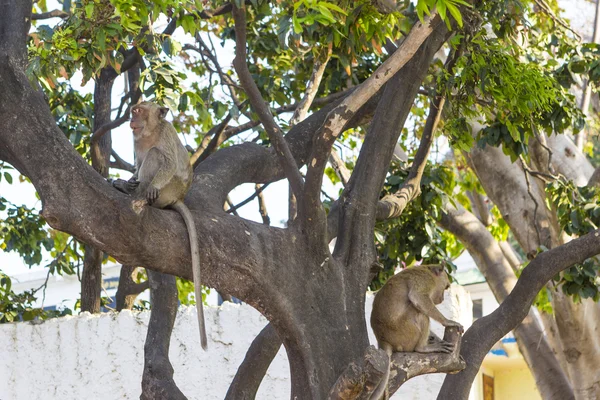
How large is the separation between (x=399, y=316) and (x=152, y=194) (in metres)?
1.62

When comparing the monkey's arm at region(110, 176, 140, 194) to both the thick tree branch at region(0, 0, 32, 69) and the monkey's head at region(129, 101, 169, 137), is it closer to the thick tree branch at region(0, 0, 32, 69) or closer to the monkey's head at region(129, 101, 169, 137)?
the monkey's head at region(129, 101, 169, 137)

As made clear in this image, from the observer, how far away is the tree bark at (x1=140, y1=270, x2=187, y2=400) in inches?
188

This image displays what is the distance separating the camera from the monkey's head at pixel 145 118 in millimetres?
5043

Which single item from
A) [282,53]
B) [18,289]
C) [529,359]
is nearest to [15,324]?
[282,53]

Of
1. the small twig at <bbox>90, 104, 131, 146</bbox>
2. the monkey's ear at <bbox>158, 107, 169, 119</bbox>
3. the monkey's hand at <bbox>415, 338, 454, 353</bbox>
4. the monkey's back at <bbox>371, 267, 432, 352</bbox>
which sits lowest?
the monkey's hand at <bbox>415, 338, 454, 353</bbox>

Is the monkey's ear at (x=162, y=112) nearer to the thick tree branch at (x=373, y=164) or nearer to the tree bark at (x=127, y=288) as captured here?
the thick tree branch at (x=373, y=164)

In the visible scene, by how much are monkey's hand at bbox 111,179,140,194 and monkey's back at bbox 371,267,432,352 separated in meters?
1.58

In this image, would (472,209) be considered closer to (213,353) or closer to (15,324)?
(213,353)

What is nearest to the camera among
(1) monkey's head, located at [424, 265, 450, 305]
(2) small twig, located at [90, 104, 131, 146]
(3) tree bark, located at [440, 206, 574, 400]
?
(1) monkey's head, located at [424, 265, 450, 305]

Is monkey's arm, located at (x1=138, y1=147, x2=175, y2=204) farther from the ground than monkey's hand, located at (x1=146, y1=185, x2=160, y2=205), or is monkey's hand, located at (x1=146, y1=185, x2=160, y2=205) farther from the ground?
monkey's arm, located at (x1=138, y1=147, x2=175, y2=204)

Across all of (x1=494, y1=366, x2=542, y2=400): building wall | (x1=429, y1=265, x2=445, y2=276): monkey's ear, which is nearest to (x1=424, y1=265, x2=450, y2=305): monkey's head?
(x1=429, y1=265, x2=445, y2=276): monkey's ear

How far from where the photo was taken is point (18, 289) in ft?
57.9

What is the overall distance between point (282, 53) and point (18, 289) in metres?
11.5

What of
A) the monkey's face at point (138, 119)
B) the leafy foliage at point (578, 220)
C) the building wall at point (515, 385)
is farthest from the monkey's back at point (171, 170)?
the building wall at point (515, 385)
